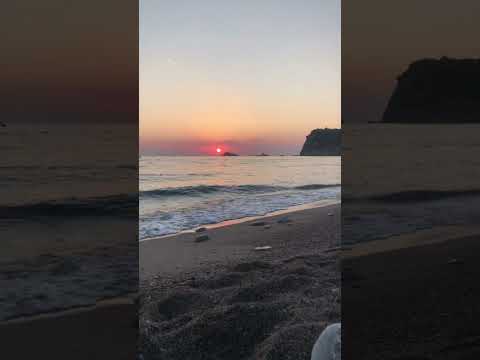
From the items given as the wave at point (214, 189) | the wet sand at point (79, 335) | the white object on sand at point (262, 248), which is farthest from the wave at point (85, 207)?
the wave at point (214, 189)

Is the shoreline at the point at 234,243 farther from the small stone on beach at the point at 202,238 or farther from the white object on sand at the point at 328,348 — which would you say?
the white object on sand at the point at 328,348

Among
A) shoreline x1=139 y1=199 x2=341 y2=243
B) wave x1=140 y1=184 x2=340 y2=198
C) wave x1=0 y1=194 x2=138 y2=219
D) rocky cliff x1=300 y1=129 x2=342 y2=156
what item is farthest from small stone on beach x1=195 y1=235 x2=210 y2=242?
rocky cliff x1=300 y1=129 x2=342 y2=156

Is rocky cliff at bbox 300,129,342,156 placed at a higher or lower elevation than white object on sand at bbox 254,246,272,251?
higher

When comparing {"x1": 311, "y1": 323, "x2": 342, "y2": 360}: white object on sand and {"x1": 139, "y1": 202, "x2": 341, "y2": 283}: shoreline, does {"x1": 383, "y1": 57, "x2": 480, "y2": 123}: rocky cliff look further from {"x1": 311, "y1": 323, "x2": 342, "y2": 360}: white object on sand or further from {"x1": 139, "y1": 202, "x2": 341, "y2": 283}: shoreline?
{"x1": 139, "y1": 202, "x2": 341, "y2": 283}: shoreline

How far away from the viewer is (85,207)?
3164mm

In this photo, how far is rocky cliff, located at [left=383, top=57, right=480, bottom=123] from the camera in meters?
2.21

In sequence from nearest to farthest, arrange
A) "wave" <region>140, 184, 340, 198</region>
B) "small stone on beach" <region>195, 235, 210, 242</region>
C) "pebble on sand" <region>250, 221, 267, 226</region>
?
"small stone on beach" <region>195, 235, 210, 242</region> → "pebble on sand" <region>250, 221, 267, 226</region> → "wave" <region>140, 184, 340, 198</region>

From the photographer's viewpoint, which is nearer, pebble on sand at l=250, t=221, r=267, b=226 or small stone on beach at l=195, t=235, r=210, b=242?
small stone on beach at l=195, t=235, r=210, b=242

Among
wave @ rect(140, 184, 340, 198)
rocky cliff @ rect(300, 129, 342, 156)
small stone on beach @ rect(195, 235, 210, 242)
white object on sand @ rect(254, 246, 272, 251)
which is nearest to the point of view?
white object on sand @ rect(254, 246, 272, 251)

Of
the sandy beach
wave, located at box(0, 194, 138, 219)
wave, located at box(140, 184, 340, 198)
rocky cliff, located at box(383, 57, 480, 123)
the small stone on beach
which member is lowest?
the sandy beach

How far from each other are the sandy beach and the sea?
3.36ft

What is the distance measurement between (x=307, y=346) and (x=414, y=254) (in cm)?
140

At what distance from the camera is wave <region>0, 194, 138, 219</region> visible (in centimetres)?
140

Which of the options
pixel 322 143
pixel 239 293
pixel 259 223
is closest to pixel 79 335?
pixel 239 293
